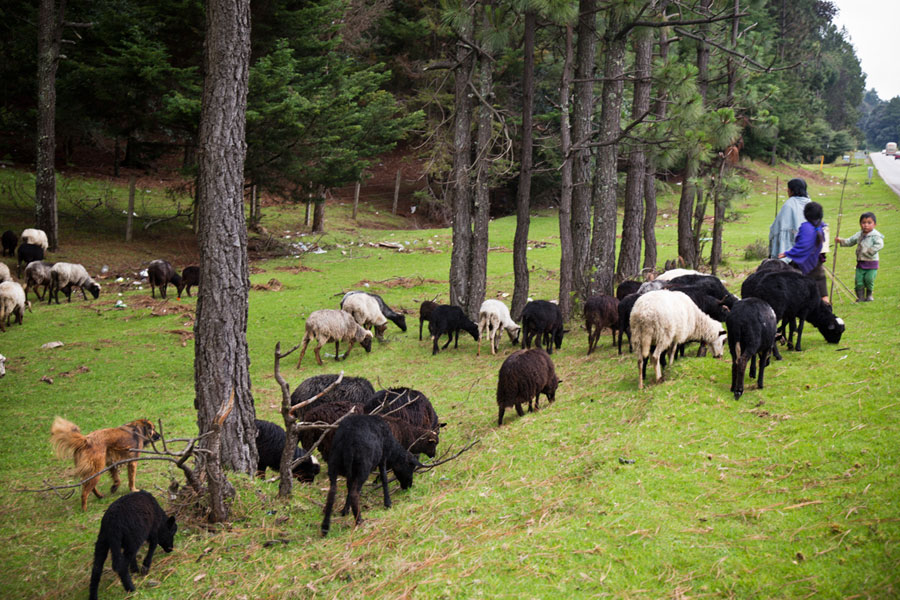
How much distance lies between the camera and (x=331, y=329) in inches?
508

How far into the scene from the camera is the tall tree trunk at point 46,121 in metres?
19.9

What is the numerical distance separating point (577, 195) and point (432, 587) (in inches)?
458

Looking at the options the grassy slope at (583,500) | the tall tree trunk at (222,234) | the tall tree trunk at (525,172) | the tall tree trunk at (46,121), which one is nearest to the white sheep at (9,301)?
the grassy slope at (583,500)

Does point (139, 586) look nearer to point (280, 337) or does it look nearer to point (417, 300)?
point (280, 337)

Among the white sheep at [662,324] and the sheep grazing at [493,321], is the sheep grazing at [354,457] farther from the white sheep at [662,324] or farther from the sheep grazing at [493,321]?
the sheep grazing at [493,321]

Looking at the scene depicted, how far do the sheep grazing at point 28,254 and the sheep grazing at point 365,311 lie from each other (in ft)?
33.2

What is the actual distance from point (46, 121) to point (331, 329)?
13.9m

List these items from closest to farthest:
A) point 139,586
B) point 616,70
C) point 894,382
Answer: point 139,586
point 894,382
point 616,70

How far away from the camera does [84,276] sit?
17.5 metres

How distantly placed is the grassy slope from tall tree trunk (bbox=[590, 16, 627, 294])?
4.00m

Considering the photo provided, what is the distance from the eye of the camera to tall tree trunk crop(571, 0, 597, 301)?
46.1ft

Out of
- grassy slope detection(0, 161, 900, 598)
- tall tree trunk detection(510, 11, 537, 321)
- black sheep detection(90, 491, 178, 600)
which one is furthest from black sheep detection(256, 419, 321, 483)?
tall tree trunk detection(510, 11, 537, 321)

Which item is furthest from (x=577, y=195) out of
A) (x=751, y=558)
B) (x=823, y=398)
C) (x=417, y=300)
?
(x=751, y=558)

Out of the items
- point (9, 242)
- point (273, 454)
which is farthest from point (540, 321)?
point (9, 242)
